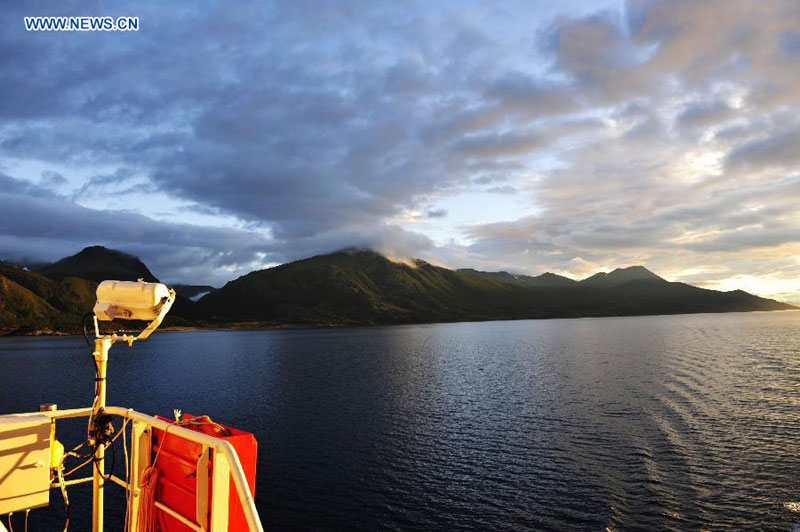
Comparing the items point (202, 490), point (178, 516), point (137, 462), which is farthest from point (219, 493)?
point (137, 462)

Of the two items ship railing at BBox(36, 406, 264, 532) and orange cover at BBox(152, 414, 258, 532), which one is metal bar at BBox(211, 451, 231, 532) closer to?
ship railing at BBox(36, 406, 264, 532)

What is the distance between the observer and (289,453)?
1695 inches

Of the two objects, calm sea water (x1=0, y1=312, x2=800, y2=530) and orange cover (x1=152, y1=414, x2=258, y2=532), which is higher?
orange cover (x1=152, y1=414, x2=258, y2=532)

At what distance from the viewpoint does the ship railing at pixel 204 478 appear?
6.18 m

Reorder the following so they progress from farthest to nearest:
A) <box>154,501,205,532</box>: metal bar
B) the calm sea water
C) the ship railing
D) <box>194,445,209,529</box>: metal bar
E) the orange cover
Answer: the calm sea water, the orange cover, <box>154,501,205,532</box>: metal bar, <box>194,445,209,529</box>: metal bar, the ship railing

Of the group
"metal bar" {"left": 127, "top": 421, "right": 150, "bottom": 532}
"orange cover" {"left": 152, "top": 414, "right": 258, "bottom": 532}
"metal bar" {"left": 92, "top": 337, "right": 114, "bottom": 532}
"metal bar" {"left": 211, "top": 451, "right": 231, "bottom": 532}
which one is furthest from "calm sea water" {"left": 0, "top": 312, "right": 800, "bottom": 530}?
"metal bar" {"left": 211, "top": 451, "right": 231, "bottom": 532}

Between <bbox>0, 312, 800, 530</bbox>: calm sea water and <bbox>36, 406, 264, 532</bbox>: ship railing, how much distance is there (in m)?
22.9

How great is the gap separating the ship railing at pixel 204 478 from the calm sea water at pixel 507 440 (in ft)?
75.1

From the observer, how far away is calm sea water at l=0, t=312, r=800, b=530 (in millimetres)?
29844

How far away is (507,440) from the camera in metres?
44.3

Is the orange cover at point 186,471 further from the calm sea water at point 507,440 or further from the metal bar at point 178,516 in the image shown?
the calm sea water at point 507,440

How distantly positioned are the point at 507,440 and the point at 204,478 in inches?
1610

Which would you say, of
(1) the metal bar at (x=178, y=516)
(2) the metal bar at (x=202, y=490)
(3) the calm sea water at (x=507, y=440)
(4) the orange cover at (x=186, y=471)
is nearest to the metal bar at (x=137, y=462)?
(4) the orange cover at (x=186, y=471)

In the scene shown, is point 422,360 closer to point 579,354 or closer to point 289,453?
point 579,354
